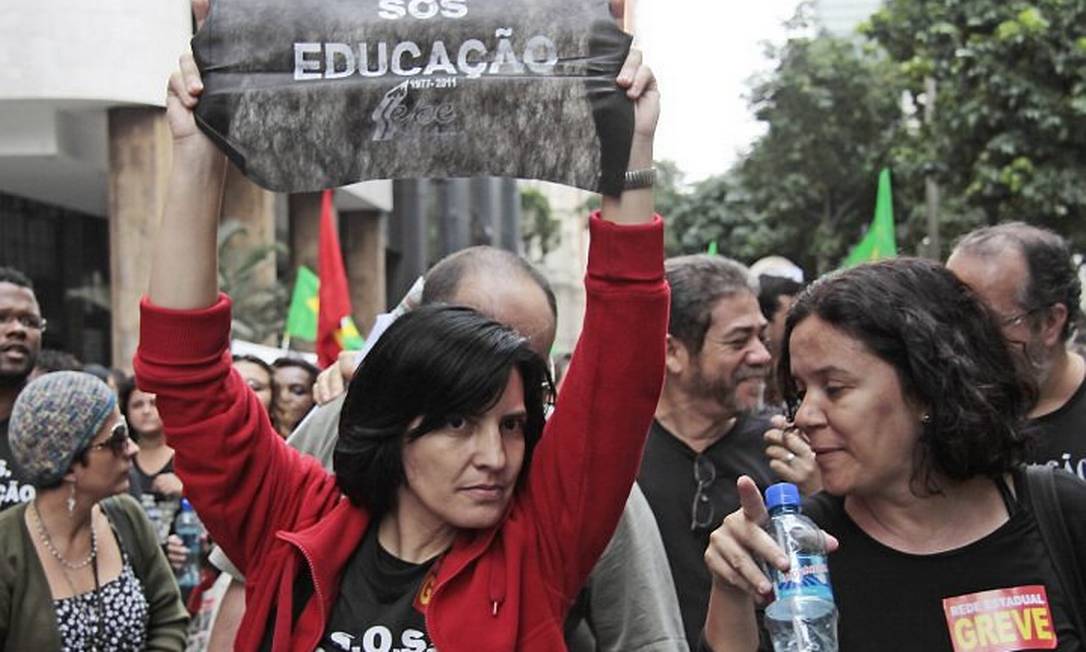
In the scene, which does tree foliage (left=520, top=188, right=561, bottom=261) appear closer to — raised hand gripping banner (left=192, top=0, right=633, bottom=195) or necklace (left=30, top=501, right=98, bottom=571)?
necklace (left=30, top=501, right=98, bottom=571)

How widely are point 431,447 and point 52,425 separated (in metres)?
1.92

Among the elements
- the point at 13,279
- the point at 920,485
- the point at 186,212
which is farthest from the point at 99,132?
the point at 920,485

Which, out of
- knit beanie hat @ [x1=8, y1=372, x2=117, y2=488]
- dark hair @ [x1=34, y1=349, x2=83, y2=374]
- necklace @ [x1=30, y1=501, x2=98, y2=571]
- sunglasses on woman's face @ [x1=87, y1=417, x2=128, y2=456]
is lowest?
dark hair @ [x1=34, y1=349, x2=83, y2=374]

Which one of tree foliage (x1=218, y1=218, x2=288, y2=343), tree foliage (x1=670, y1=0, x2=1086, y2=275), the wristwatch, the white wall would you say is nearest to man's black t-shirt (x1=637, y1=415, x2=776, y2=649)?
the wristwatch

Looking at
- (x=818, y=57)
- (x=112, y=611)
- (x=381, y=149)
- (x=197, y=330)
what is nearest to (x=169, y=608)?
(x=112, y=611)

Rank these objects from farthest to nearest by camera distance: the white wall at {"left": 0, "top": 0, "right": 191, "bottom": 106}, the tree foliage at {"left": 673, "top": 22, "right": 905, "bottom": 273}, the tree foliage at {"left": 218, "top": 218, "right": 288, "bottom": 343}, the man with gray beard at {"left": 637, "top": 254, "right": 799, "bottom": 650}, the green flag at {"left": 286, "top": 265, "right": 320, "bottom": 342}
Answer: the tree foliage at {"left": 673, "top": 22, "right": 905, "bottom": 273}
the tree foliage at {"left": 218, "top": 218, "right": 288, "bottom": 343}
the white wall at {"left": 0, "top": 0, "right": 191, "bottom": 106}
the green flag at {"left": 286, "top": 265, "right": 320, "bottom": 342}
the man with gray beard at {"left": 637, "top": 254, "right": 799, "bottom": 650}

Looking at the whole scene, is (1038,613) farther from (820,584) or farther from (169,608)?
(169,608)

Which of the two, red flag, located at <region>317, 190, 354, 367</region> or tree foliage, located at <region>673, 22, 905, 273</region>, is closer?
red flag, located at <region>317, 190, 354, 367</region>

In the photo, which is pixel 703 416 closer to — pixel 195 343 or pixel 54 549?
pixel 54 549

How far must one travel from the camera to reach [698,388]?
4527mm

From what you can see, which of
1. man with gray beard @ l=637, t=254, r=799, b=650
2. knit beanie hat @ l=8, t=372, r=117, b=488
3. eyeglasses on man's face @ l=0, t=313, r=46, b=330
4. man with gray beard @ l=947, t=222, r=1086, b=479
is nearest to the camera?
man with gray beard @ l=947, t=222, r=1086, b=479

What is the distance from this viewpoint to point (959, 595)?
2387 mm

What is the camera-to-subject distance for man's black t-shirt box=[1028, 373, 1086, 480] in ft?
12.1

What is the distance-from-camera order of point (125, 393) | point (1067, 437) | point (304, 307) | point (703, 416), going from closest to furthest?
point (1067, 437)
point (703, 416)
point (125, 393)
point (304, 307)
